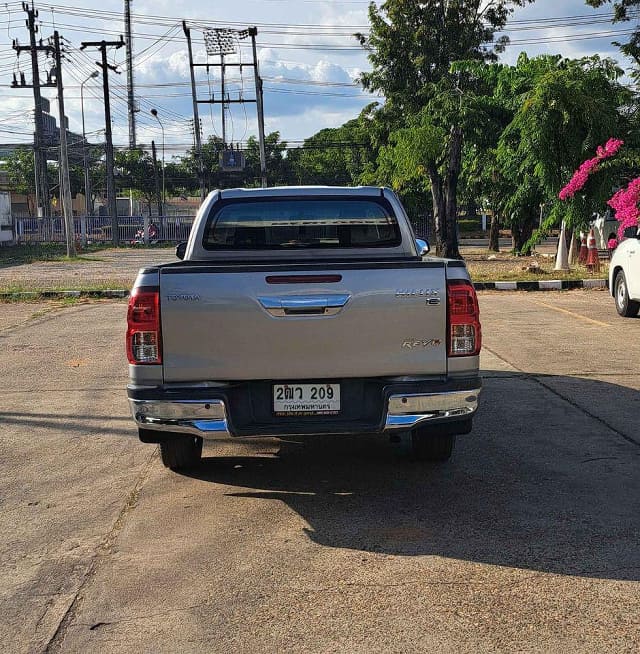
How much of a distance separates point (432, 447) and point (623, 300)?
886 cm

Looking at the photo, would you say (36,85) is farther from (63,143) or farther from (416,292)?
(416,292)

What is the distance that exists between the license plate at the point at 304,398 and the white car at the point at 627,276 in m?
8.88

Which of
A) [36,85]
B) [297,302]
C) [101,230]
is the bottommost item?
[101,230]

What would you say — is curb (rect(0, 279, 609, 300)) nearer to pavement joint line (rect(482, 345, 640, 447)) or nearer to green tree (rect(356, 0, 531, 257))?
pavement joint line (rect(482, 345, 640, 447))

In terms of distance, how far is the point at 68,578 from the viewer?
4301mm

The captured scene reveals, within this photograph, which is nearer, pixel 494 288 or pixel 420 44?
pixel 494 288

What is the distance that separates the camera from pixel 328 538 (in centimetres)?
479

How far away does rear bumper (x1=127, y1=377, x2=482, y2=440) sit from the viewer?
5.16 m

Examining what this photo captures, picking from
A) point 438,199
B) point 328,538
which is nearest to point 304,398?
point 328,538

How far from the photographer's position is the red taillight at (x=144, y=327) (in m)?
5.12

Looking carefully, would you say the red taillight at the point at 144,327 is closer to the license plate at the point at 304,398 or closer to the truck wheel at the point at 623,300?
the license plate at the point at 304,398

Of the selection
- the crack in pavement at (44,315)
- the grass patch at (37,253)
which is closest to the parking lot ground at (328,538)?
the crack in pavement at (44,315)

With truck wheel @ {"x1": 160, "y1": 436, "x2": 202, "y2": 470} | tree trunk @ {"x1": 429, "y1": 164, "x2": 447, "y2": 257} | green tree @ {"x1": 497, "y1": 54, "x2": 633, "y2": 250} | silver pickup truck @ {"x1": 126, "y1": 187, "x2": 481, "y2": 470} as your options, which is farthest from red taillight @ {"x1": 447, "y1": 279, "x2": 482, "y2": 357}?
tree trunk @ {"x1": 429, "y1": 164, "x2": 447, "y2": 257}

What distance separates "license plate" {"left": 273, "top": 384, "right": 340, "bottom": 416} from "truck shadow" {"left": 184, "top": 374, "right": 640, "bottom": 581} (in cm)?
59
